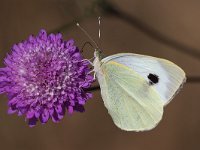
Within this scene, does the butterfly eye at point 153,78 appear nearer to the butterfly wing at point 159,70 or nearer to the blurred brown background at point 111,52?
the butterfly wing at point 159,70

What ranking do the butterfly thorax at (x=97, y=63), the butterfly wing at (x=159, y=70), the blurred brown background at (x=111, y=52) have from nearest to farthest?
1. the butterfly wing at (x=159, y=70)
2. the butterfly thorax at (x=97, y=63)
3. the blurred brown background at (x=111, y=52)

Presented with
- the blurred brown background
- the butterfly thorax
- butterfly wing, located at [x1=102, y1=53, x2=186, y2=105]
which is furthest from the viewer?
the blurred brown background

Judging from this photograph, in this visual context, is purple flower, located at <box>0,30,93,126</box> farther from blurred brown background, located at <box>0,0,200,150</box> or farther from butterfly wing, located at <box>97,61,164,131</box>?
blurred brown background, located at <box>0,0,200,150</box>

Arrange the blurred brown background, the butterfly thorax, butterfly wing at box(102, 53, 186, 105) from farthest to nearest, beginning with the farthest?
the blurred brown background
the butterfly thorax
butterfly wing at box(102, 53, 186, 105)

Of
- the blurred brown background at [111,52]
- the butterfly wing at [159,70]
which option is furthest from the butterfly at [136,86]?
the blurred brown background at [111,52]

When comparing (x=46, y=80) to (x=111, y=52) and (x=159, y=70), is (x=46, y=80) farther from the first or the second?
(x=111, y=52)

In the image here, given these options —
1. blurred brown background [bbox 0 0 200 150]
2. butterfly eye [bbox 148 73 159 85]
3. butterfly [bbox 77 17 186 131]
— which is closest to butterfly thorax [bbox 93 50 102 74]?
butterfly [bbox 77 17 186 131]
